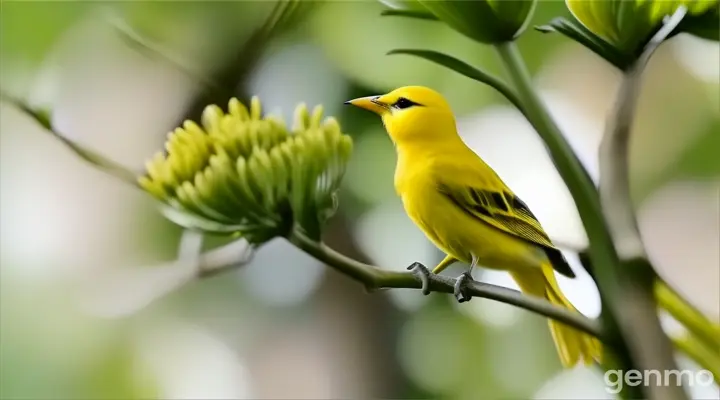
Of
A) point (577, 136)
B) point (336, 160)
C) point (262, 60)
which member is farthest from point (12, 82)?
point (577, 136)

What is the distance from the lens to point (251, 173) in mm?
848

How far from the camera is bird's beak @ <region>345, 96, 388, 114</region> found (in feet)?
3.07

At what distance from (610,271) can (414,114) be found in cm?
35

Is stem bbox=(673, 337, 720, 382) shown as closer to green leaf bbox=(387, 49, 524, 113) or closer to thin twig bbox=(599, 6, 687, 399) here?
thin twig bbox=(599, 6, 687, 399)

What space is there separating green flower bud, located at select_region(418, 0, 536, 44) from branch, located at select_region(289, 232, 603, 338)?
14.3 inches

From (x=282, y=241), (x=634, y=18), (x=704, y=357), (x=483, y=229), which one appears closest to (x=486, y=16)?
(x=634, y=18)

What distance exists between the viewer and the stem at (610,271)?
843 mm

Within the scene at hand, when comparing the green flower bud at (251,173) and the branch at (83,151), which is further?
the branch at (83,151)

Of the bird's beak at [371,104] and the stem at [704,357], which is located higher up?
the stem at [704,357]

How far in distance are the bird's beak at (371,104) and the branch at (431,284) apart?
215mm

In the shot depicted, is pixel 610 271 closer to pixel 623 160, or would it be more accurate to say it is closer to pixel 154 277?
pixel 623 160

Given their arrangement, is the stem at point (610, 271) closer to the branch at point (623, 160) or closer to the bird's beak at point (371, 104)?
the branch at point (623, 160)

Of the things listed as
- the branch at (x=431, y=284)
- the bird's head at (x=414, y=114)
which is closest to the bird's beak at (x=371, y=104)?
the bird's head at (x=414, y=114)

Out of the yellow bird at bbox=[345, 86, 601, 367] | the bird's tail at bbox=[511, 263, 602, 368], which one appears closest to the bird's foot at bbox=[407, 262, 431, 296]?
the yellow bird at bbox=[345, 86, 601, 367]
